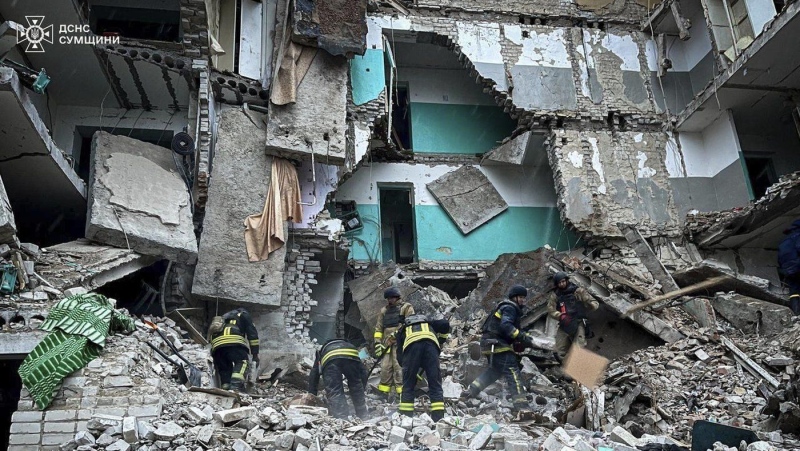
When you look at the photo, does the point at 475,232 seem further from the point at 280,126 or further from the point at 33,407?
the point at 33,407

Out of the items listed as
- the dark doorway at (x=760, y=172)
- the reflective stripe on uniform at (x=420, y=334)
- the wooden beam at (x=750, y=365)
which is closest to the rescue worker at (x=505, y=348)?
the reflective stripe on uniform at (x=420, y=334)

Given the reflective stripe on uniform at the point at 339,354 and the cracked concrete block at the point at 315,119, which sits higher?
the cracked concrete block at the point at 315,119

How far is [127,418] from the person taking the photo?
5141mm

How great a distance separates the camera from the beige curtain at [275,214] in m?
10.4

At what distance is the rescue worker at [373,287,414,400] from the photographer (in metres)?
8.14

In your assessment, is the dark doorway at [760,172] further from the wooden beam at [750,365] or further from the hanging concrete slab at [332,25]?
the hanging concrete slab at [332,25]

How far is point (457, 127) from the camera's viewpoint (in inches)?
→ 619

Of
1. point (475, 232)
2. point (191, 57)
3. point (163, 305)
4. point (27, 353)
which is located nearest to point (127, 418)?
point (27, 353)

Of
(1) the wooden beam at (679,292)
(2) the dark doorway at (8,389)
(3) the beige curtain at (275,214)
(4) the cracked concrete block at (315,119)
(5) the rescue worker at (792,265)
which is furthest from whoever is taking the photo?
(4) the cracked concrete block at (315,119)

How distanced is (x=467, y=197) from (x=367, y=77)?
147 inches

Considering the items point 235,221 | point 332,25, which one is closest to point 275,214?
point 235,221

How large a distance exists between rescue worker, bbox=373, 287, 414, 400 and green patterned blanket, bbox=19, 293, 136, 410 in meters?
3.08

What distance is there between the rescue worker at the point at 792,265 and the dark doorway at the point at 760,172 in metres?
5.50

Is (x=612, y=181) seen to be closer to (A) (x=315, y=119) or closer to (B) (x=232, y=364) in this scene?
(A) (x=315, y=119)
